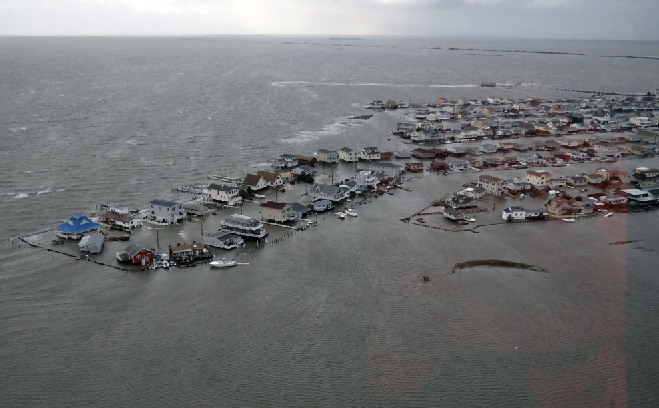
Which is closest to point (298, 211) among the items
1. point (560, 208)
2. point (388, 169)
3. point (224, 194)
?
point (224, 194)

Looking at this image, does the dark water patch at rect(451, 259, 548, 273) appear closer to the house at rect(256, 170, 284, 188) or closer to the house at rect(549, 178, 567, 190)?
the house at rect(549, 178, 567, 190)

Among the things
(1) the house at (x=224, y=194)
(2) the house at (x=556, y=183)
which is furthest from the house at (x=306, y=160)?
(2) the house at (x=556, y=183)

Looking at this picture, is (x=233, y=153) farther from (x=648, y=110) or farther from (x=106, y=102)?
(x=648, y=110)

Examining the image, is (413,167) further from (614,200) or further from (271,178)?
(614,200)

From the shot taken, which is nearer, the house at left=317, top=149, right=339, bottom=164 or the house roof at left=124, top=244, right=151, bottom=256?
the house roof at left=124, top=244, right=151, bottom=256

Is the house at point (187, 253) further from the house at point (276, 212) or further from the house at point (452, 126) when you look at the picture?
the house at point (452, 126)

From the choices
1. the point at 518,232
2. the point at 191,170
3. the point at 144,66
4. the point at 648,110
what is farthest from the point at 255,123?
the point at 144,66

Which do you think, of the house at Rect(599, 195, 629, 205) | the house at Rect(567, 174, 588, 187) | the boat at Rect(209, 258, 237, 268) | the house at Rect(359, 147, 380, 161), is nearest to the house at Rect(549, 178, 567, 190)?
the house at Rect(567, 174, 588, 187)
